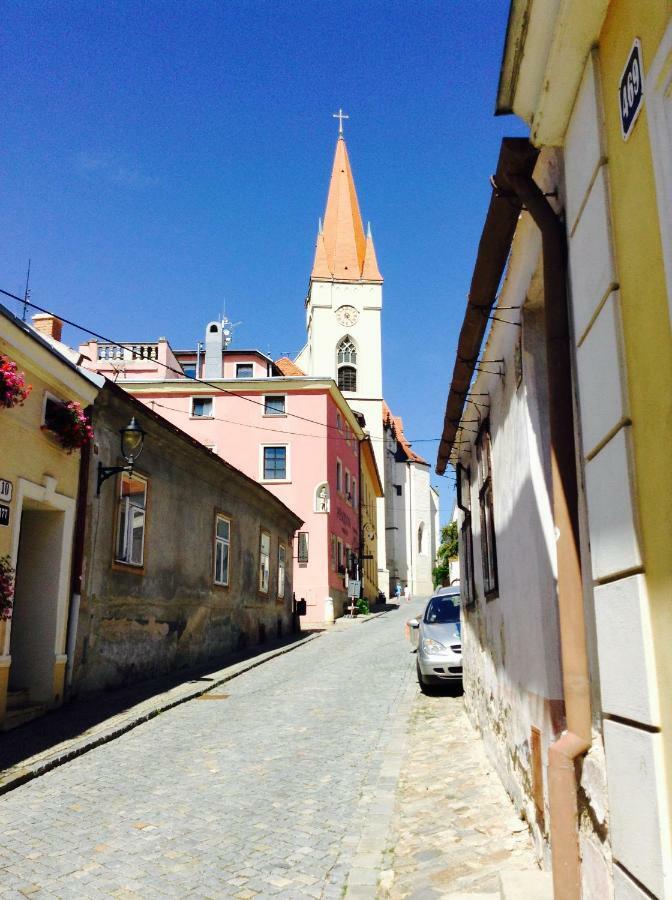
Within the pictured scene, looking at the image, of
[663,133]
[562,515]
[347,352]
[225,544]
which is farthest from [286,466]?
[663,133]

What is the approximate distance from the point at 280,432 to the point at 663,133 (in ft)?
108

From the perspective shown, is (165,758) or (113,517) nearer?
(165,758)

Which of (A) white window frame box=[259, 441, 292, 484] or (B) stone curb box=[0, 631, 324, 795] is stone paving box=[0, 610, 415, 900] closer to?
(B) stone curb box=[0, 631, 324, 795]

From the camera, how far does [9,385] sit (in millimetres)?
8953

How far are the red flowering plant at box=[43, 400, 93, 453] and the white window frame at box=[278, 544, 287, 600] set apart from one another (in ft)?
48.8

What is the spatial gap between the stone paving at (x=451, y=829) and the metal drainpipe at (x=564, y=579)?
4.42 ft

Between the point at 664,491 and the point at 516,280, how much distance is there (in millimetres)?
2733

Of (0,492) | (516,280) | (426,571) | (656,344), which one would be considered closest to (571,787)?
(656,344)

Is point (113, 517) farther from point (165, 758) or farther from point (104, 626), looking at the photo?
point (165, 758)

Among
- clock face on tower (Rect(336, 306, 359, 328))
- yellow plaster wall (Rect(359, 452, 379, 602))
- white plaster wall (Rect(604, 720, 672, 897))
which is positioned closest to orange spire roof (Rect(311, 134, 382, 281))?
clock face on tower (Rect(336, 306, 359, 328))

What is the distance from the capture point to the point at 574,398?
347 centimetres

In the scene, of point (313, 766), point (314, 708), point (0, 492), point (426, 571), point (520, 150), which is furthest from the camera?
point (426, 571)

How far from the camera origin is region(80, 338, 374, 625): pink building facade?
34219 millimetres

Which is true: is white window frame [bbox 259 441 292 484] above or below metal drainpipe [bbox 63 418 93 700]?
above
